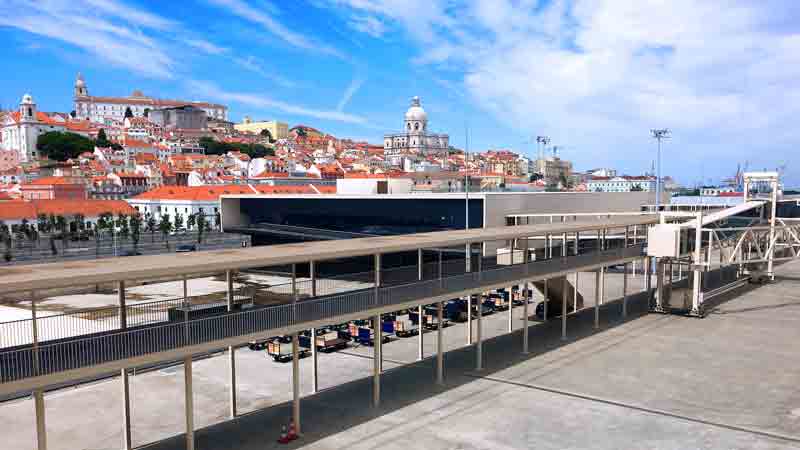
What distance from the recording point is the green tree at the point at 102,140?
17075cm

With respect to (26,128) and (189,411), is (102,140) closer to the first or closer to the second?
(26,128)

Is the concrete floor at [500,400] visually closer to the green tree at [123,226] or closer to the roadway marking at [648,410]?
the roadway marking at [648,410]

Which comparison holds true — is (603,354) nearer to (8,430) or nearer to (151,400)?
(151,400)

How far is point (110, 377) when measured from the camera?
2406 centimetres

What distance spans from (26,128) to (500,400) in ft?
611

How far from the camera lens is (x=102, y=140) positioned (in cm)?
17375

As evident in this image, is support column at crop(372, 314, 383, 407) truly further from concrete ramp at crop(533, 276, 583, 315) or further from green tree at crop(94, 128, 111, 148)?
green tree at crop(94, 128, 111, 148)

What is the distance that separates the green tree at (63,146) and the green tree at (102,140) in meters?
4.28

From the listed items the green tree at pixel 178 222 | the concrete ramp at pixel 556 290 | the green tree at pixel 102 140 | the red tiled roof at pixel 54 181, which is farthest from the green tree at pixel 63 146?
the concrete ramp at pixel 556 290

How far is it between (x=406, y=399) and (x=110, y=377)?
12.2 metres

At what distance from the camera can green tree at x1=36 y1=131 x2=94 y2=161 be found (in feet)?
531

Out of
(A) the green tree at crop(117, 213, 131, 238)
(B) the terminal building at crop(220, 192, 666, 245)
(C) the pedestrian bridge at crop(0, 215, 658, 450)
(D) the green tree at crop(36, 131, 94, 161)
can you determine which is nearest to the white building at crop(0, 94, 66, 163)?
(D) the green tree at crop(36, 131, 94, 161)

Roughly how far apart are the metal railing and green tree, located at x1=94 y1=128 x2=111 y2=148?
172 meters

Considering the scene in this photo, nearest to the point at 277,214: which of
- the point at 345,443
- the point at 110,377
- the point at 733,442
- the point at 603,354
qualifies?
the point at 110,377
